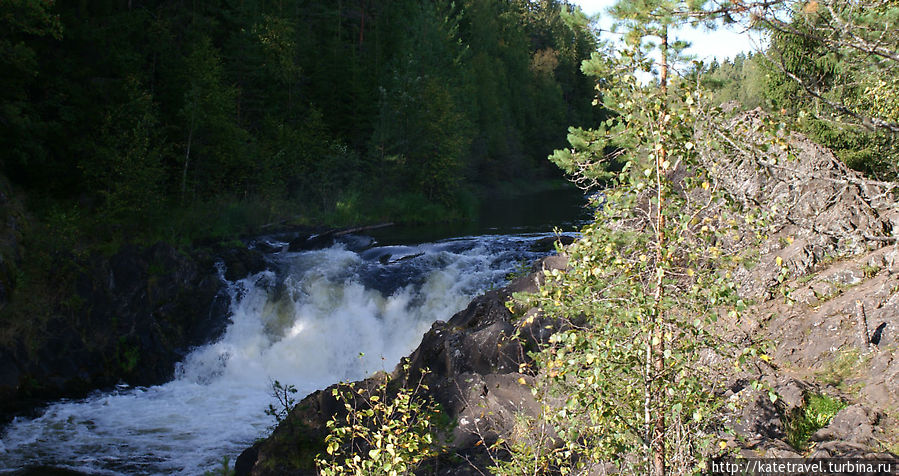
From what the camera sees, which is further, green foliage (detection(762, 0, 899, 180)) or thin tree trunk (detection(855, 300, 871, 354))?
thin tree trunk (detection(855, 300, 871, 354))

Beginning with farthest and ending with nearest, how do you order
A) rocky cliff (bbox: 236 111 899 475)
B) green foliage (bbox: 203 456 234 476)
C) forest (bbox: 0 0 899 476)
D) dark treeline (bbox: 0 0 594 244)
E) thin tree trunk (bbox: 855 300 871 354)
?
dark treeline (bbox: 0 0 594 244), green foliage (bbox: 203 456 234 476), thin tree trunk (bbox: 855 300 871 354), rocky cliff (bbox: 236 111 899 475), forest (bbox: 0 0 899 476)

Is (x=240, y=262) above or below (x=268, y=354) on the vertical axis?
above

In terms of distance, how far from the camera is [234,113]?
81.9 feet

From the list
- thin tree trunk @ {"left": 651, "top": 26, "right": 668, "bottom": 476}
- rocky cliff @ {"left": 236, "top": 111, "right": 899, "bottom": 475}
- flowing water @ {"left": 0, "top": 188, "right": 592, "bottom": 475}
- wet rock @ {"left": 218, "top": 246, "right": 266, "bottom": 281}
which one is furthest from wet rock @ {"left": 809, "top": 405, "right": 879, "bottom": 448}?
wet rock @ {"left": 218, "top": 246, "right": 266, "bottom": 281}

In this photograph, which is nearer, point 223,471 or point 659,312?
point 659,312

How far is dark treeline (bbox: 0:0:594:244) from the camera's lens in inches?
632

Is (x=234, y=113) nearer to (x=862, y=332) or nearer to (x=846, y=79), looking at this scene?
(x=846, y=79)

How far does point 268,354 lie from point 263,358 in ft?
0.44

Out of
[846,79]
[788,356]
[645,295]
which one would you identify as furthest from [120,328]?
[846,79]

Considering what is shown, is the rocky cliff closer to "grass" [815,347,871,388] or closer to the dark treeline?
"grass" [815,347,871,388]

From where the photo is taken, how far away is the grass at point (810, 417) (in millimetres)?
5586

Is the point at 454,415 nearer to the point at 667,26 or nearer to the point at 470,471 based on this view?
the point at 470,471

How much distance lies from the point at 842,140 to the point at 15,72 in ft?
57.6

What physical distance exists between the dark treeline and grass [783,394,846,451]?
4.22 meters
